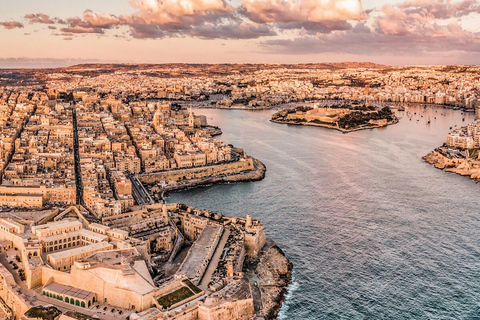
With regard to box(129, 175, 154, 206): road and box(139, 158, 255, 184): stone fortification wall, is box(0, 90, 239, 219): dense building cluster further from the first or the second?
box(139, 158, 255, 184): stone fortification wall

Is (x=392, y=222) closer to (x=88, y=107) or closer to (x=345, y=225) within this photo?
(x=345, y=225)

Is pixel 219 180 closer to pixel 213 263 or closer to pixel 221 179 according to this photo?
pixel 221 179

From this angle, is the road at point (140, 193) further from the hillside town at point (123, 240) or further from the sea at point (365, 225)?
the sea at point (365, 225)

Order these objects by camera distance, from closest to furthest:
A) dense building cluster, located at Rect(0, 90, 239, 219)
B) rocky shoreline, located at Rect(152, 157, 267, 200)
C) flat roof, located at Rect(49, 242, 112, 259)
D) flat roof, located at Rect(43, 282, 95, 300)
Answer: flat roof, located at Rect(43, 282, 95, 300)
flat roof, located at Rect(49, 242, 112, 259)
dense building cluster, located at Rect(0, 90, 239, 219)
rocky shoreline, located at Rect(152, 157, 267, 200)

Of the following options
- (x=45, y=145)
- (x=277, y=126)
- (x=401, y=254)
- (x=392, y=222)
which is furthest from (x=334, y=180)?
(x=277, y=126)

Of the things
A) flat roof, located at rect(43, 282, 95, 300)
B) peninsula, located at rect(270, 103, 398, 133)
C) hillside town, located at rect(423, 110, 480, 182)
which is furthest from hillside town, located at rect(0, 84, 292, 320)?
peninsula, located at rect(270, 103, 398, 133)

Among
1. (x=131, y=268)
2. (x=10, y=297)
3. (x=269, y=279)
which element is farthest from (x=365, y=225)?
(x=10, y=297)
